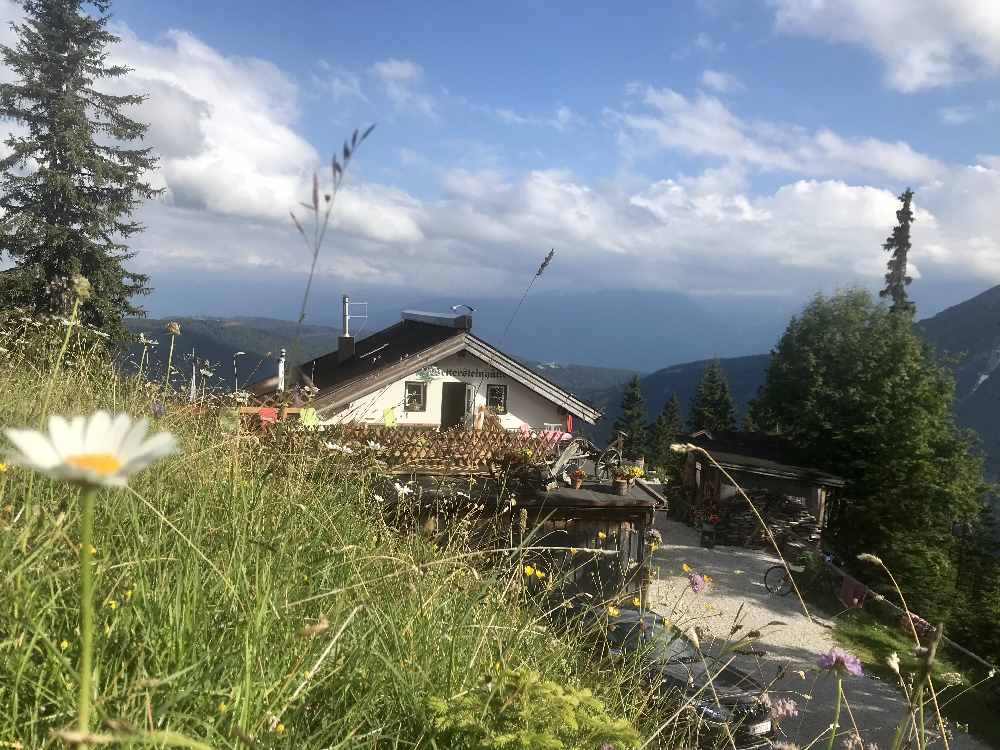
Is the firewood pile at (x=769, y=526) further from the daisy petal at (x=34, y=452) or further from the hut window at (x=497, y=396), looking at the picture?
the daisy petal at (x=34, y=452)

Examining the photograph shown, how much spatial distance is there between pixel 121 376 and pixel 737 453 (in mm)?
28597

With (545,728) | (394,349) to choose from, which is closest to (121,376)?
(545,728)

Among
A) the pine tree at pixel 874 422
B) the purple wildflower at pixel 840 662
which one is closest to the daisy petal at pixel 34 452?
the purple wildflower at pixel 840 662

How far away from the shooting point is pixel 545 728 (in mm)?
1818

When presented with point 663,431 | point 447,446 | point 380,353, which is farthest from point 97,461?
point 663,431

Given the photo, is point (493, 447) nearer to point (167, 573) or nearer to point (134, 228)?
point (167, 573)

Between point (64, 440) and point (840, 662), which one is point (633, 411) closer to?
point (840, 662)

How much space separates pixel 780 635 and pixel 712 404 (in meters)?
38.9

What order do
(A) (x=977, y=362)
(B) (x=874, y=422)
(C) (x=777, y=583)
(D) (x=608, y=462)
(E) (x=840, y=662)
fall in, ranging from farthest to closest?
(A) (x=977, y=362)
(B) (x=874, y=422)
(C) (x=777, y=583)
(D) (x=608, y=462)
(E) (x=840, y=662)

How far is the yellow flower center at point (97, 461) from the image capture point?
72 cm

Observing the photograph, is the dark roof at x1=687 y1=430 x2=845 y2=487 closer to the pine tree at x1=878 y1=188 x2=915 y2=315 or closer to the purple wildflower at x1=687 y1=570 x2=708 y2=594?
the pine tree at x1=878 y1=188 x2=915 y2=315

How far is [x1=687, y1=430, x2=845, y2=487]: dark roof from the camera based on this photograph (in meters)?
27.5

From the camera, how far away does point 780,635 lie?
54.9ft

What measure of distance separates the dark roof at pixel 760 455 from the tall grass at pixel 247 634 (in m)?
24.5
